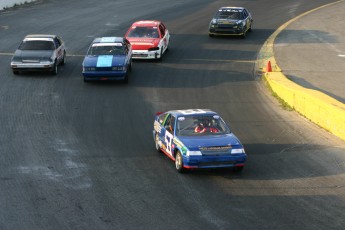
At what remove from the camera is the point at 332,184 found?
16.2 metres

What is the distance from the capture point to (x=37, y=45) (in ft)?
99.1

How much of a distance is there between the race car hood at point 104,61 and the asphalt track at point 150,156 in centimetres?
84

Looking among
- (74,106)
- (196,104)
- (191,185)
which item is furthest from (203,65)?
(191,185)

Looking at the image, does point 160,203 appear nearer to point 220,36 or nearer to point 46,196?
point 46,196

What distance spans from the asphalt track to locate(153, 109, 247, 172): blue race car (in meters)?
0.36

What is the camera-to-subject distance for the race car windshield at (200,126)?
18.0 meters

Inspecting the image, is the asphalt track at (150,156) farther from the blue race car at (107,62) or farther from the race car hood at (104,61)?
the race car hood at (104,61)

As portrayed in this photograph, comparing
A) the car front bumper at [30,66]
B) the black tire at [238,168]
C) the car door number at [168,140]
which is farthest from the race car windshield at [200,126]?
the car front bumper at [30,66]

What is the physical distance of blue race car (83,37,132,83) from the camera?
28016mm

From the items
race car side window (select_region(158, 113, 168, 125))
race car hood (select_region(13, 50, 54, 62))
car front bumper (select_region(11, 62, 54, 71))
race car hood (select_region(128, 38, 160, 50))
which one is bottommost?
race car hood (select_region(128, 38, 160, 50))

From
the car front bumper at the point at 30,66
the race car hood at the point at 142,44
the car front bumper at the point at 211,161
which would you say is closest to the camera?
the car front bumper at the point at 211,161

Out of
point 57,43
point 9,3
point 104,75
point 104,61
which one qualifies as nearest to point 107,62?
point 104,61

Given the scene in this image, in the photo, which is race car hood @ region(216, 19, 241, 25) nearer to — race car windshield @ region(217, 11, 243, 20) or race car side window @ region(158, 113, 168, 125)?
race car windshield @ region(217, 11, 243, 20)

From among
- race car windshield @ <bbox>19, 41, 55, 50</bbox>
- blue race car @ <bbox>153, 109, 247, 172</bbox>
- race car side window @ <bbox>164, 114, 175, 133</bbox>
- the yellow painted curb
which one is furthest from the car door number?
race car windshield @ <bbox>19, 41, 55, 50</bbox>
